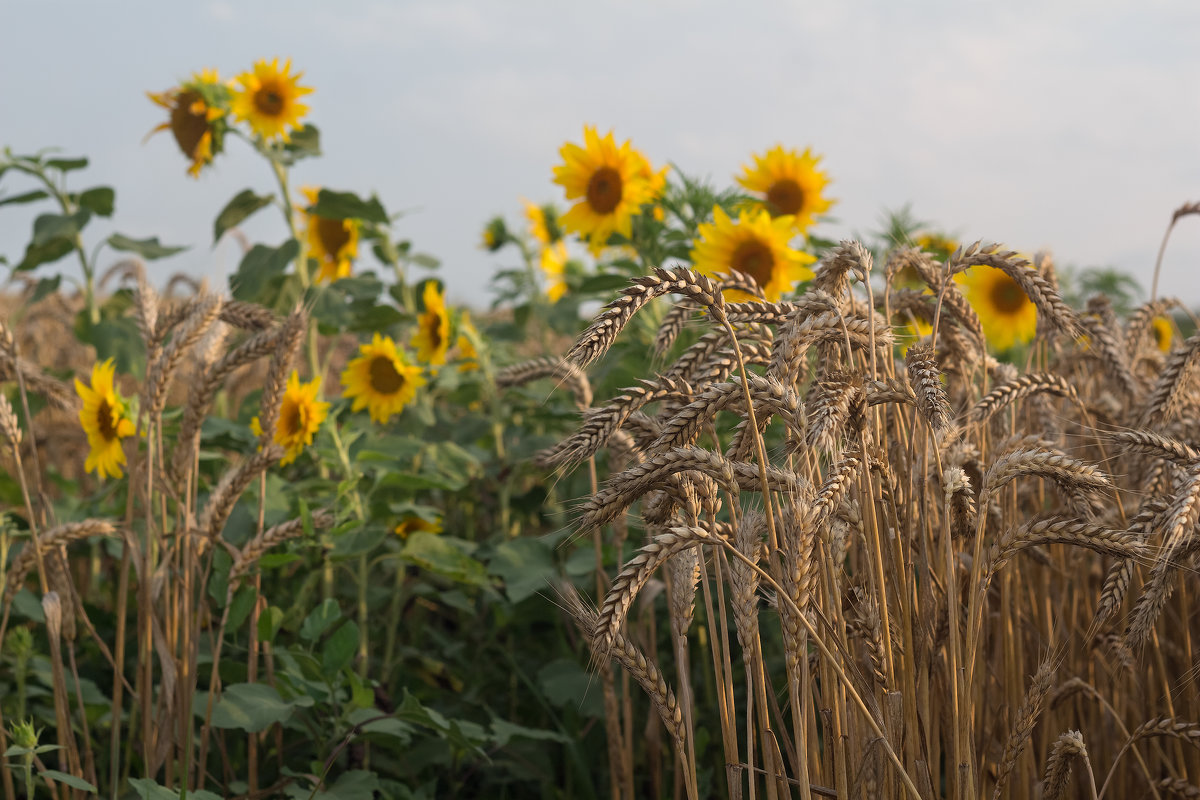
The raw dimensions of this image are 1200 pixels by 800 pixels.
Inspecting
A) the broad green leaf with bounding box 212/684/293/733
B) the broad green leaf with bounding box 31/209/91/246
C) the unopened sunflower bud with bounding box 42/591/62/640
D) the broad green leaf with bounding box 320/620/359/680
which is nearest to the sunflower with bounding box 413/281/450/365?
the broad green leaf with bounding box 31/209/91/246

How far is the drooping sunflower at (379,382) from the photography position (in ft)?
12.8

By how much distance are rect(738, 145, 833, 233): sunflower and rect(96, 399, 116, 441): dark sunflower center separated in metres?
2.78

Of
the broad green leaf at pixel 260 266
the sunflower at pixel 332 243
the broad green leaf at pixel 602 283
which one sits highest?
the sunflower at pixel 332 243

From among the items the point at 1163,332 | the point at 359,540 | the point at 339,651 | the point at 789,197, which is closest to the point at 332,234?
the point at 789,197

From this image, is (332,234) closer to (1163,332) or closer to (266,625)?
(266,625)

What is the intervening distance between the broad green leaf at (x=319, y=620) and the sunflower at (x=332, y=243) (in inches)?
106

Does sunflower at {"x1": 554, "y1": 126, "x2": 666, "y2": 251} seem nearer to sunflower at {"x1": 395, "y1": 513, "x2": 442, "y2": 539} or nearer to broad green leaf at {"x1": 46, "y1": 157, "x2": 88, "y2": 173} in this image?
sunflower at {"x1": 395, "y1": 513, "x2": 442, "y2": 539}

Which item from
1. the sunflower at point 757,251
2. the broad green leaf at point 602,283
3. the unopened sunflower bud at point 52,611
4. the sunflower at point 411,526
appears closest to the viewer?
the unopened sunflower bud at point 52,611

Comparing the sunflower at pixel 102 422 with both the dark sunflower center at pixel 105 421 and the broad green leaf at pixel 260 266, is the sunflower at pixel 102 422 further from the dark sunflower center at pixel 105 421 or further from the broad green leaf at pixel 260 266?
the broad green leaf at pixel 260 266

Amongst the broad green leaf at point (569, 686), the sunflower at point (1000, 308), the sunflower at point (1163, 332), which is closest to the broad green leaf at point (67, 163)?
the broad green leaf at point (569, 686)

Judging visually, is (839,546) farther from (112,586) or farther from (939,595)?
(112,586)

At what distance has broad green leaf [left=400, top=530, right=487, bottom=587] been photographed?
9.66ft

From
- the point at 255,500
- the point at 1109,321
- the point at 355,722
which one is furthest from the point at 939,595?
the point at 255,500

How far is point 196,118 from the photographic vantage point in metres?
4.41
